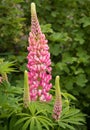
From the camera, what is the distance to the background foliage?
215 inches

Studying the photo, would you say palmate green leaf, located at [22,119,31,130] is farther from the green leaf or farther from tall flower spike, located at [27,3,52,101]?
the green leaf

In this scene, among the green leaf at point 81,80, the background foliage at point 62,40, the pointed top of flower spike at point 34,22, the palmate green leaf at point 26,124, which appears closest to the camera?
the palmate green leaf at point 26,124

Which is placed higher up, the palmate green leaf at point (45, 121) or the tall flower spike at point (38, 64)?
the tall flower spike at point (38, 64)

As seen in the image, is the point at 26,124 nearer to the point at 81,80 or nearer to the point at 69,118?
the point at 69,118

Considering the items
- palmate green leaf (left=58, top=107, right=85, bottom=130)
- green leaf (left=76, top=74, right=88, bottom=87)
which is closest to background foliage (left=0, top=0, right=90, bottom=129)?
green leaf (left=76, top=74, right=88, bottom=87)

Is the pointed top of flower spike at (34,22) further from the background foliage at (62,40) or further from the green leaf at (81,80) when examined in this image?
the green leaf at (81,80)

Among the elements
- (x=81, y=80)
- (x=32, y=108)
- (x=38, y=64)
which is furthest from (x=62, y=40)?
(x=32, y=108)

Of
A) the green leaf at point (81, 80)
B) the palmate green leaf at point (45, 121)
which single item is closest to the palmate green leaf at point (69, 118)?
the palmate green leaf at point (45, 121)

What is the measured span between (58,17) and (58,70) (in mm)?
852

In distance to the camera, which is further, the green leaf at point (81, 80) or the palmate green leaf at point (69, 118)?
the green leaf at point (81, 80)

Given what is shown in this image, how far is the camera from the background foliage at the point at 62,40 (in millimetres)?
5465

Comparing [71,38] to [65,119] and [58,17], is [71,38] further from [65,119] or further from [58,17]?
[65,119]

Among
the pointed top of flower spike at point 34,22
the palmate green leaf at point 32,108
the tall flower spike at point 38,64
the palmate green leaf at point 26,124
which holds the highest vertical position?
the pointed top of flower spike at point 34,22

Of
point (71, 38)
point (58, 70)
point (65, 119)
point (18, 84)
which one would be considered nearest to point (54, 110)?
point (65, 119)
